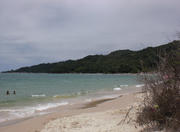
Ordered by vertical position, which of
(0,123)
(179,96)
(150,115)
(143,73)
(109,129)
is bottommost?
(0,123)

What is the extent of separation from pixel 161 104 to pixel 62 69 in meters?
131

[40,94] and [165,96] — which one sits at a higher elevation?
[165,96]

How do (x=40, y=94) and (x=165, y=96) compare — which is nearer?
(x=165, y=96)

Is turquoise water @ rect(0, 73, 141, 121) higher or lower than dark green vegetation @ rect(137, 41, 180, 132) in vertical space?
lower

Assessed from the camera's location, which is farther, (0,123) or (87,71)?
(87,71)

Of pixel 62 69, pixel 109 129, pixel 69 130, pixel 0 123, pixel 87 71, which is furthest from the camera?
pixel 62 69

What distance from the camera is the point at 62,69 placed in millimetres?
133375

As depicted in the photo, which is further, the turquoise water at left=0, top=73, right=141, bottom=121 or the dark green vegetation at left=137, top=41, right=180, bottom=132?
the turquoise water at left=0, top=73, right=141, bottom=121

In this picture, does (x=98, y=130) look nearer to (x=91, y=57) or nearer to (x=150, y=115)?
(x=150, y=115)

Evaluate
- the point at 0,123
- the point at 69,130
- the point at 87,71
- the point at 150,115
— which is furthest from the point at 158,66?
the point at 87,71

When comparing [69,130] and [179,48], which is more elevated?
[179,48]

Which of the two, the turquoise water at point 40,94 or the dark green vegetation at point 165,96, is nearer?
the dark green vegetation at point 165,96

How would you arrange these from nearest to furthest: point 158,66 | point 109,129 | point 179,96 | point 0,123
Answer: point 179,96 < point 158,66 < point 109,129 < point 0,123

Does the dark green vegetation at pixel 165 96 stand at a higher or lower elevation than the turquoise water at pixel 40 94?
higher
